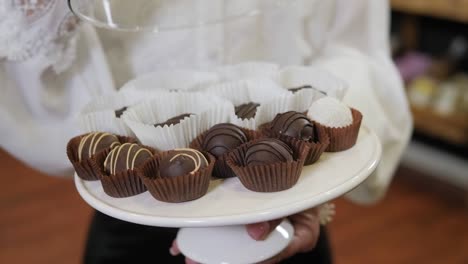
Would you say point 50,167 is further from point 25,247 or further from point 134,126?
point 25,247

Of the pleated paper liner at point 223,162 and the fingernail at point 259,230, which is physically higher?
the pleated paper liner at point 223,162

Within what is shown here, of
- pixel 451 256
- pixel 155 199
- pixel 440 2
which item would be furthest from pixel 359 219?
pixel 155 199

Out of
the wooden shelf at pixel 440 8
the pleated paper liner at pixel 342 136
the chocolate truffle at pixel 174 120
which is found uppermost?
the chocolate truffle at pixel 174 120

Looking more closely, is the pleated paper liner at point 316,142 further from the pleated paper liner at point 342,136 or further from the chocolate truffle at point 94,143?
the chocolate truffle at point 94,143

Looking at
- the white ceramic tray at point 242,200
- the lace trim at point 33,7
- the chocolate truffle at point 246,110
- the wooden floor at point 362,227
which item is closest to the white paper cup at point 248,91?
the chocolate truffle at point 246,110

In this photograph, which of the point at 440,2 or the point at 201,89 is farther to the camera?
the point at 440,2

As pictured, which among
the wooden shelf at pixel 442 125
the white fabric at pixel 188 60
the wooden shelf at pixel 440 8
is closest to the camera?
the white fabric at pixel 188 60
